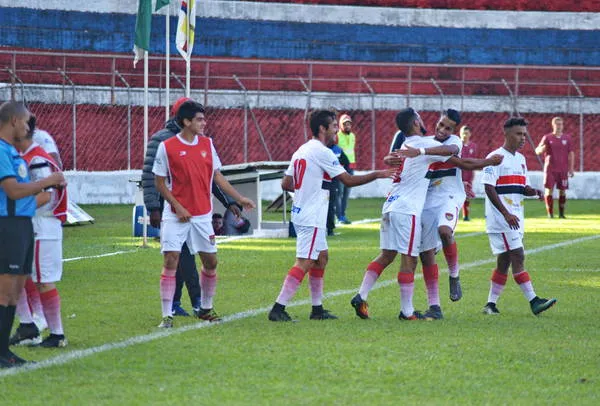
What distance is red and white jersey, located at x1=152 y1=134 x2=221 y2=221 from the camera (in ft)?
36.4

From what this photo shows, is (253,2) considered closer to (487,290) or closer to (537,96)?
(537,96)

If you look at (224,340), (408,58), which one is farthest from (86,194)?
(224,340)

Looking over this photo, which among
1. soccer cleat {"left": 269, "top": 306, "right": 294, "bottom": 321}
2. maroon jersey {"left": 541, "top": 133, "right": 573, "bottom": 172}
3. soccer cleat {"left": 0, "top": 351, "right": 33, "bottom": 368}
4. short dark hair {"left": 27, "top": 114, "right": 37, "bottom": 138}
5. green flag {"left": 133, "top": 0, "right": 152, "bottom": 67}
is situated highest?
green flag {"left": 133, "top": 0, "right": 152, "bottom": 67}

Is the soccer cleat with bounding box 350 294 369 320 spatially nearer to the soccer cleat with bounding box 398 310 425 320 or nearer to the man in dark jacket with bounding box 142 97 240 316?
the soccer cleat with bounding box 398 310 425 320

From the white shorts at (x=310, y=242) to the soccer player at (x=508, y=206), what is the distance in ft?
5.53

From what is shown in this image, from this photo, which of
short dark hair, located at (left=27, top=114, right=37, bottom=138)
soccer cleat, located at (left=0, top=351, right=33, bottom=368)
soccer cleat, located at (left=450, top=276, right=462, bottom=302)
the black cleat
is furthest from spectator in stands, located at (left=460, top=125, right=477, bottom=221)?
soccer cleat, located at (left=0, top=351, right=33, bottom=368)

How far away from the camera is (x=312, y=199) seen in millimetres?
11508

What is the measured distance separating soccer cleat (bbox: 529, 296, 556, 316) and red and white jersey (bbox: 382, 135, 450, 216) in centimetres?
141

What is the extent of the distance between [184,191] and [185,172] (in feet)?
0.53

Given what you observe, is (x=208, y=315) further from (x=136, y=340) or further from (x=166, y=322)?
(x=136, y=340)

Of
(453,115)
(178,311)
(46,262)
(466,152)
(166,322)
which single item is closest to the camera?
(46,262)

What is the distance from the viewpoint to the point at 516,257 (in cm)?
1223

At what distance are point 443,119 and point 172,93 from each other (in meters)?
25.0

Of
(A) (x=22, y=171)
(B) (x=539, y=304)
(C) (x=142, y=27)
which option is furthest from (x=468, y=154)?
(A) (x=22, y=171)
